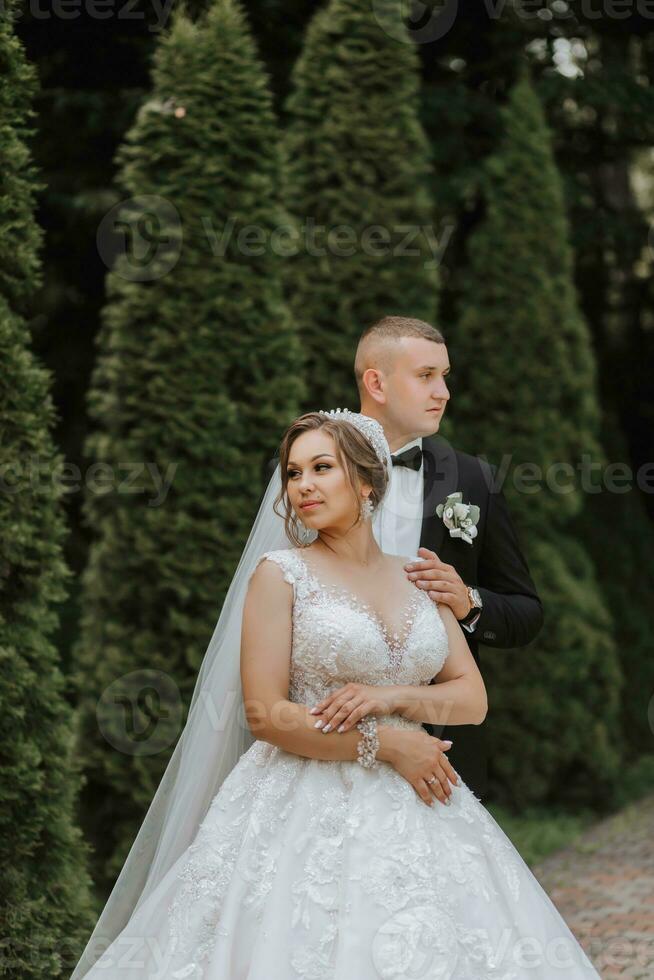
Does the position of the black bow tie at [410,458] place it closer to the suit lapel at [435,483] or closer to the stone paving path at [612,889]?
the suit lapel at [435,483]

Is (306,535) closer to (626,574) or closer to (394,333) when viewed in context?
(394,333)

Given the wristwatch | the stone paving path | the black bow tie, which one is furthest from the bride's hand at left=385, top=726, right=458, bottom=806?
the stone paving path

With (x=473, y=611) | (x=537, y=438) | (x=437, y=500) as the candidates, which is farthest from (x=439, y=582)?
(x=537, y=438)

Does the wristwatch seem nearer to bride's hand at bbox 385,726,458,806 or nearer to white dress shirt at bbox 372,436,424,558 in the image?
white dress shirt at bbox 372,436,424,558

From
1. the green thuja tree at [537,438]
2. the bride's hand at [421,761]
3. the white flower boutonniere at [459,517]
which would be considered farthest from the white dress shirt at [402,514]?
the green thuja tree at [537,438]

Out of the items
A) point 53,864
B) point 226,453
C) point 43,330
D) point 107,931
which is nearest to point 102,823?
point 53,864

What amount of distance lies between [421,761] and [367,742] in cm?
14

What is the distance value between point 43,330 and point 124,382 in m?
3.01

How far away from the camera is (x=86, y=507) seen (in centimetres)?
559

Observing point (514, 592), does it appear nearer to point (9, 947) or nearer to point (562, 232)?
point (9, 947)

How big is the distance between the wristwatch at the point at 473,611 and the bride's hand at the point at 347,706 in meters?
0.54

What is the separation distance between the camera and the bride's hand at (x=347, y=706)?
271cm

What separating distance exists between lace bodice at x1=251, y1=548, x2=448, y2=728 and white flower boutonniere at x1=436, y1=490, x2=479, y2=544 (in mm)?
515

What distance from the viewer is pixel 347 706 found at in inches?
106
